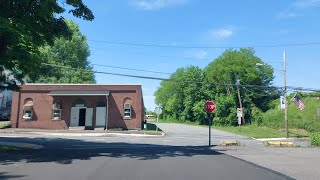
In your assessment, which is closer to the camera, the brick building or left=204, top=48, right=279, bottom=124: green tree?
the brick building

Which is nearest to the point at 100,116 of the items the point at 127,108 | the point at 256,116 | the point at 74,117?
the point at 74,117

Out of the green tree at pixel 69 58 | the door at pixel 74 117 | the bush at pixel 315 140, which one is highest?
the green tree at pixel 69 58

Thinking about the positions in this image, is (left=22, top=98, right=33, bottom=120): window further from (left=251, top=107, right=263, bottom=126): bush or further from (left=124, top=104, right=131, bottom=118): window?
(left=251, top=107, right=263, bottom=126): bush

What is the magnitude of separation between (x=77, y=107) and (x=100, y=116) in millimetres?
2856

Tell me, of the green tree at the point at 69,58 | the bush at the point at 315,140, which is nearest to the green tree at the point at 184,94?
the green tree at the point at 69,58

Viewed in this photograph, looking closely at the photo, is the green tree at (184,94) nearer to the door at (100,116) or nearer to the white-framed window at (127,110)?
the white-framed window at (127,110)

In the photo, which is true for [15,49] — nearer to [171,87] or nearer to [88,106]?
[88,106]

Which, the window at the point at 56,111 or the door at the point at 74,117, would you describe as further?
the door at the point at 74,117

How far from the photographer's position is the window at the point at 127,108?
46750mm

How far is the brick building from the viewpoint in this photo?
46.7 metres

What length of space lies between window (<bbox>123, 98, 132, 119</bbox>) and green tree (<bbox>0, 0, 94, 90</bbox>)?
2601 cm

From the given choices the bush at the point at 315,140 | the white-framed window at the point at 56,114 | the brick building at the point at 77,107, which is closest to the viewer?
the bush at the point at 315,140

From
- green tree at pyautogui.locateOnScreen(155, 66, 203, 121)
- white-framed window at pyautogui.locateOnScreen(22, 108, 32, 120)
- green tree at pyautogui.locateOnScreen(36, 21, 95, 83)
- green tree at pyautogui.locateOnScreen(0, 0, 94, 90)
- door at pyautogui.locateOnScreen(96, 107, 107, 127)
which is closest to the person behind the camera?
green tree at pyautogui.locateOnScreen(0, 0, 94, 90)

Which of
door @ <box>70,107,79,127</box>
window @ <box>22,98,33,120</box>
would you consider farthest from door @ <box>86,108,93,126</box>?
window @ <box>22,98,33,120</box>
